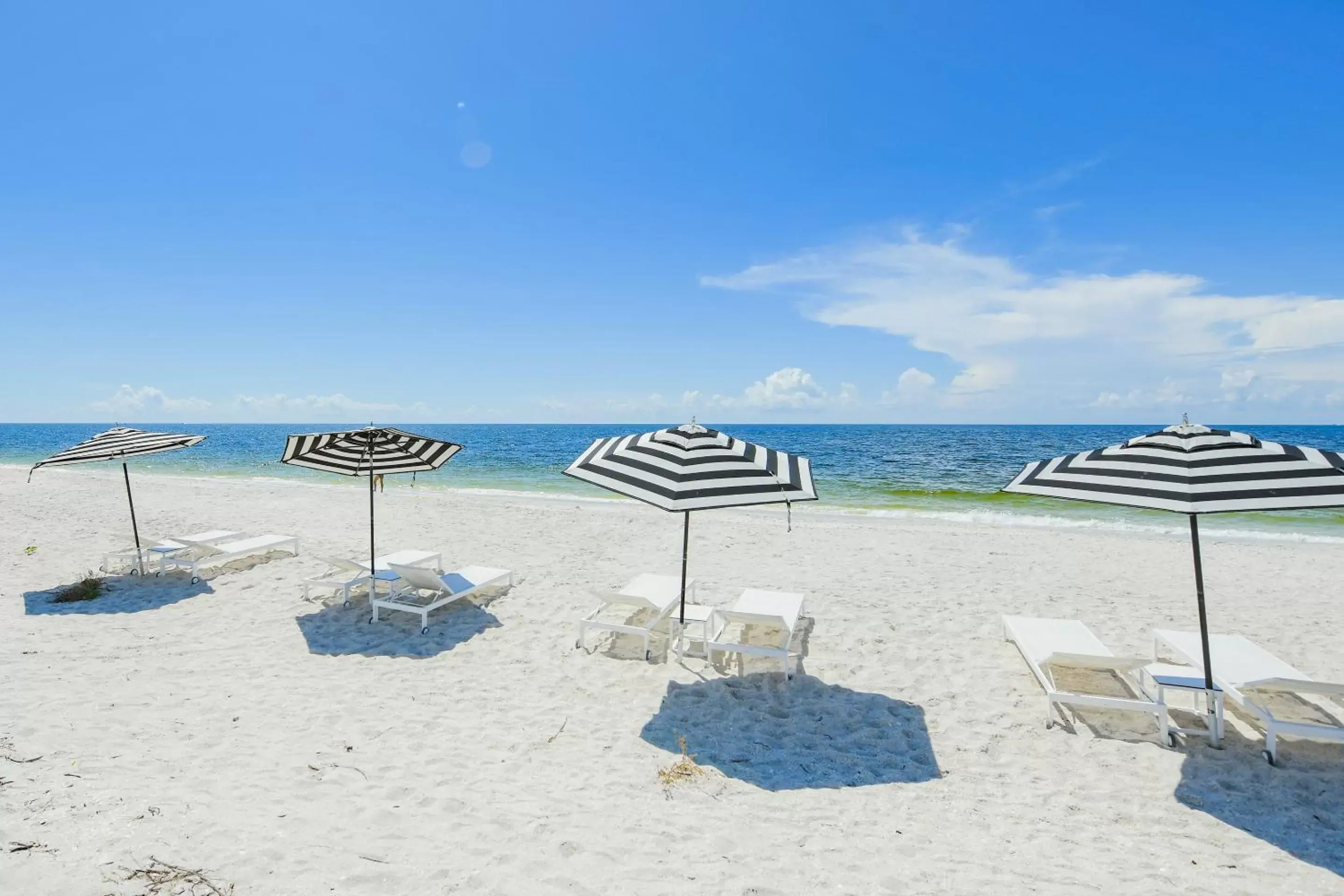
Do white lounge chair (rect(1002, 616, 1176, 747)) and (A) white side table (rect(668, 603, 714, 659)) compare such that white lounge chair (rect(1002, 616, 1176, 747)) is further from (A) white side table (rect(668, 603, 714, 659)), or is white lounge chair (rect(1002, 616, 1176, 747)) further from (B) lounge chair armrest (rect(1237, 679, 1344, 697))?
(A) white side table (rect(668, 603, 714, 659))

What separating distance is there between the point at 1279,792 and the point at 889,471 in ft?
103

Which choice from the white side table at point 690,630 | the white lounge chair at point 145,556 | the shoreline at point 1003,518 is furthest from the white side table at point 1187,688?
the white lounge chair at point 145,556

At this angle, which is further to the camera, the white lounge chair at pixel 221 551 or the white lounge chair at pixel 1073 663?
the white lounge chair at pixel 221 551

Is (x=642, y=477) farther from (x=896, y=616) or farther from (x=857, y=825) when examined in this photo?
(x=896, y=616)

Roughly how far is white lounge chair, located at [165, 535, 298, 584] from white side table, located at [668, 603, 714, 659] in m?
7.24

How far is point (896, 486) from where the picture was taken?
27.4m

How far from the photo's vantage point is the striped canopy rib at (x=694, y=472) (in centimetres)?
501

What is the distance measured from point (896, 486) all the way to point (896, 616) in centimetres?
2086

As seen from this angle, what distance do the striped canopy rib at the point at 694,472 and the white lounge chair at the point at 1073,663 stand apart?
2737 mm

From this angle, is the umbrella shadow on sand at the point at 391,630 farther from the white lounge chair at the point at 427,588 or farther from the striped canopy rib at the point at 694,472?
the striped canopy rib at the point at 694,472

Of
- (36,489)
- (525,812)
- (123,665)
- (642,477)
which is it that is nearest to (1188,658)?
(642,477)

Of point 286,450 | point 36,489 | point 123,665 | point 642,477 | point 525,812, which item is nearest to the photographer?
point 525,812

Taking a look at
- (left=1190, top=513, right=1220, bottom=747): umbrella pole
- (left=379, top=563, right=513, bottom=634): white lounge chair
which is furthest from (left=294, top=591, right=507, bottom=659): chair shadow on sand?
(left=1190, top=513, right=1220, bottom=747): umbrella pole

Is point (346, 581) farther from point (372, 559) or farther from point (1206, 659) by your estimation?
point (1206, 659)
